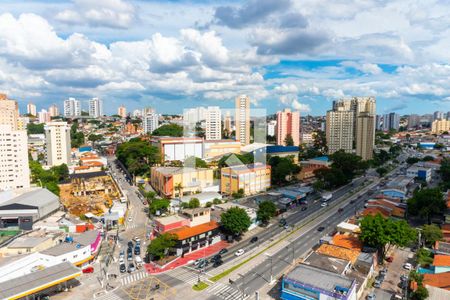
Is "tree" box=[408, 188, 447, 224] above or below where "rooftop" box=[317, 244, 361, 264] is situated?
above

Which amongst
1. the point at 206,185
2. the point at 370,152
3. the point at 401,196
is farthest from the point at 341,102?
the point at 206,185

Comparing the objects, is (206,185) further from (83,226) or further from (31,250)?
(31,250)

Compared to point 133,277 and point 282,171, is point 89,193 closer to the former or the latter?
point 133,277

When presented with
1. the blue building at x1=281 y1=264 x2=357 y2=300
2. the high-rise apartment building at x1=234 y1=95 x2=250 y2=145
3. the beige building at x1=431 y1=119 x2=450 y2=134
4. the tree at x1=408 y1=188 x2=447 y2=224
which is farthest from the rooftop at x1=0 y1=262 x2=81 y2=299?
the beige building at x1=431 y1=119 x2=450 y2=134

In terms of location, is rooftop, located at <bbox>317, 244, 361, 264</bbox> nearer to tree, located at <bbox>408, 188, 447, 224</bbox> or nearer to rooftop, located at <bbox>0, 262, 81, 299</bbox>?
tree, located at <bbox>408, 188, 447, 224</bbox>

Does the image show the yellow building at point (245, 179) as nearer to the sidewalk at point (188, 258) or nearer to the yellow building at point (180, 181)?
the yellow building at point (180, 181)

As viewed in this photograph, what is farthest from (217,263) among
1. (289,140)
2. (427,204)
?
(289,140)
